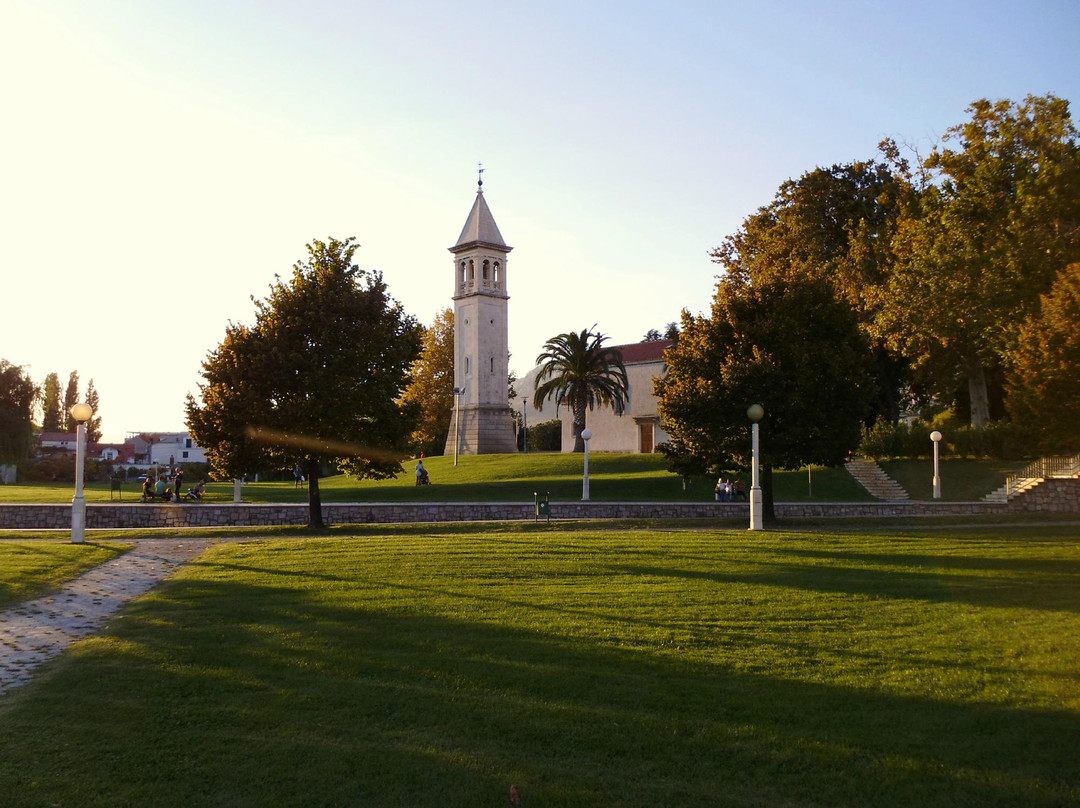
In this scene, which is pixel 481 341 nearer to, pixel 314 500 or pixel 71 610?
pixel 314 500

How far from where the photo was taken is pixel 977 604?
11781 mm

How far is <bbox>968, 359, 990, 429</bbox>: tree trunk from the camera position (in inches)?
1745

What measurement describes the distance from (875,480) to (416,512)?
22.8m

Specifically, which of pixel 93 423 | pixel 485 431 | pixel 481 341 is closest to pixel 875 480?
pixel 485 431

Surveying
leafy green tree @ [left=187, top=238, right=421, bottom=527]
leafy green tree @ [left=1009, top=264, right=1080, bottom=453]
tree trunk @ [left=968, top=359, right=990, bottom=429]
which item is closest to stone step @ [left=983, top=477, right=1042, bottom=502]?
tree trunk @ [left=968, top=359, right=990, bottom=429]

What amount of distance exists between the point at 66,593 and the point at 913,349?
37.8 metres

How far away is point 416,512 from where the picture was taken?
3023cm

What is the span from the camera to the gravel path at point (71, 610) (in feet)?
29.9

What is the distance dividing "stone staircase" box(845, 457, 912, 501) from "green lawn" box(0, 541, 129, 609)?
29.4 metres

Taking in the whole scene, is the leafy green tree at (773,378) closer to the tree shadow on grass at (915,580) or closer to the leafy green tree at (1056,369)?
the leafy green tree at (1056,369)

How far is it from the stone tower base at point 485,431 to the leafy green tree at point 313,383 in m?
41.1

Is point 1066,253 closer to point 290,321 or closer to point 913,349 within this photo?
point 913,349

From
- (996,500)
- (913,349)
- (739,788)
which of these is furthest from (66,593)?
(913,349)

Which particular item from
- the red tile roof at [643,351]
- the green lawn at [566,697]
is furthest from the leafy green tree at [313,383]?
the red tile roof at [643,351]
